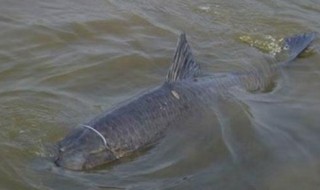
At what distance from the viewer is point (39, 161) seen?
157 inches

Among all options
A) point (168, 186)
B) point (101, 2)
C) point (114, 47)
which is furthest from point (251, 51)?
point (168, 186)

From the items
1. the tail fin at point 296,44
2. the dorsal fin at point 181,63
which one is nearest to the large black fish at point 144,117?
the dorsal fin at point 181,63

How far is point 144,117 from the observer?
14.0ft

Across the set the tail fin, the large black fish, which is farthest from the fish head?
the tail fin

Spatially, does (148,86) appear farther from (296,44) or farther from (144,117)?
(296,44)

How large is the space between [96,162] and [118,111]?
0.47 meters

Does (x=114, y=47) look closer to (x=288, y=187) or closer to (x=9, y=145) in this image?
(x=9, y=145)

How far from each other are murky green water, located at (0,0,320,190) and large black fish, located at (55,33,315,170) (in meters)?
0.10

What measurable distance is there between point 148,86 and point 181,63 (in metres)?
0.80

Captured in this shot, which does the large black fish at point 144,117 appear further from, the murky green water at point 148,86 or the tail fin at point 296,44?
the tail fin at point 296,44

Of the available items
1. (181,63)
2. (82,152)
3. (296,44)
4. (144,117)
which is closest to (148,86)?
(181,63)

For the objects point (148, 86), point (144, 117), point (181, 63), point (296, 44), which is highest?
point (181, 63)

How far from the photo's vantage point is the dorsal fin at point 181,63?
4.80m

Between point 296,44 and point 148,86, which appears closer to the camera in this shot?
point 148,86
